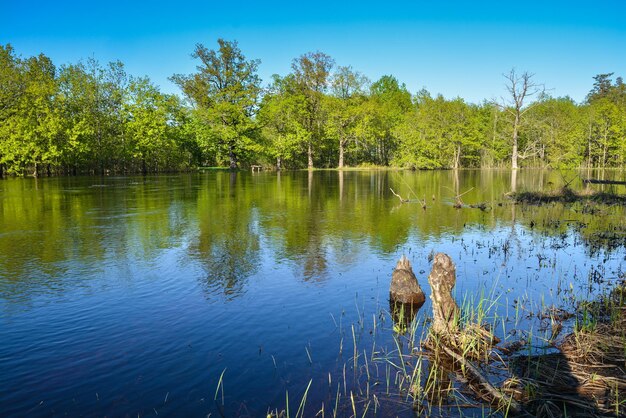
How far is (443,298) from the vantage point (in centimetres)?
768

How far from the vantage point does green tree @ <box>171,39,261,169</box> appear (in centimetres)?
7131

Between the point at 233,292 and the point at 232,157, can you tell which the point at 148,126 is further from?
the point at 233,292

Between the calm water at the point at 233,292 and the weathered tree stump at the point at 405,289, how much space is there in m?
0.35

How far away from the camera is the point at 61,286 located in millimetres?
10773

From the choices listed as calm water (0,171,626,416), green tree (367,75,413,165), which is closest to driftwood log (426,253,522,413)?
calm water (0,171,626,416)

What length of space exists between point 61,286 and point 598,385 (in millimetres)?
11416

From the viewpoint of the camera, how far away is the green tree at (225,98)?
234ft

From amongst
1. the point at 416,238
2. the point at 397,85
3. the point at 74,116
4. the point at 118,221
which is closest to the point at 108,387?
the point at 416,238

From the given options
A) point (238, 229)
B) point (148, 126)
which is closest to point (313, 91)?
point (148, 126)

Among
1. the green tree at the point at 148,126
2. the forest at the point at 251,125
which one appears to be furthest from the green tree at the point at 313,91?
the green tree at the point at 148,126

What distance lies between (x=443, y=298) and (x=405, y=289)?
2.16 meters

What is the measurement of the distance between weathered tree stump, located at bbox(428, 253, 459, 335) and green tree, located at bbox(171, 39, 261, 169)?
65791 millimetres

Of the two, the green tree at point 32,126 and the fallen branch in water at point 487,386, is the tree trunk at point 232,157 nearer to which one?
the green tree at point 32,126

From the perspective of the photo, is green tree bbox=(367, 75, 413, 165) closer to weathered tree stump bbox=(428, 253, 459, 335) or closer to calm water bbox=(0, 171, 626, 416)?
calm water bbox=(0, 171, 626, 416)
